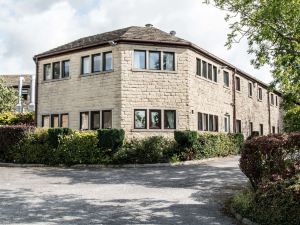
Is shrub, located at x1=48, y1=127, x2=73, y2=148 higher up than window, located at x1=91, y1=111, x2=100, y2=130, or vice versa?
window, located at x1=91, y1=111, x2=100, y2=130

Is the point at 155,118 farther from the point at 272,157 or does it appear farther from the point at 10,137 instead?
the point at 272,157

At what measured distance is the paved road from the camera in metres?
7.96

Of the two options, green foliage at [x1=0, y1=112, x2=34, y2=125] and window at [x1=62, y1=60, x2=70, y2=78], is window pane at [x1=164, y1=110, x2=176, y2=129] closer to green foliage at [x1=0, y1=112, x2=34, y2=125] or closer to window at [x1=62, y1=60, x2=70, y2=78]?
window at [x1=62, y1=60, x2=70, y2=78]

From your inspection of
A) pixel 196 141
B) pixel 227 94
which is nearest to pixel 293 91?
pixel 196 141

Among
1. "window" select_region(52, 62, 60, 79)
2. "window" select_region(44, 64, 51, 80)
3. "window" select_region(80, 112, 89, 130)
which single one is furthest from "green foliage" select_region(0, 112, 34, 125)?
"window" select_region(80, 112, 89, 130)

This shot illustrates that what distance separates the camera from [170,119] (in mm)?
22828

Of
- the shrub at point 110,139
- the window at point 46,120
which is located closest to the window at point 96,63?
the window at point 46,120

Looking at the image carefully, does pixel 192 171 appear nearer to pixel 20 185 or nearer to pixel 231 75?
pixel 20 185

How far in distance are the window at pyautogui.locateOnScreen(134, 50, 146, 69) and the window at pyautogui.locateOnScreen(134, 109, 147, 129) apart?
2636 millimetres

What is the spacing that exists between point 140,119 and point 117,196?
1199 cm

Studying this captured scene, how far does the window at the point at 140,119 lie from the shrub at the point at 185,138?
9.11 ft

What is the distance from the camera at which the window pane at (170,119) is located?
2272 centimetres

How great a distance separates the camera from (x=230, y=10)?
52.3 ft

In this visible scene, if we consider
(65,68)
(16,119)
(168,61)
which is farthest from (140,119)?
(16,119)
